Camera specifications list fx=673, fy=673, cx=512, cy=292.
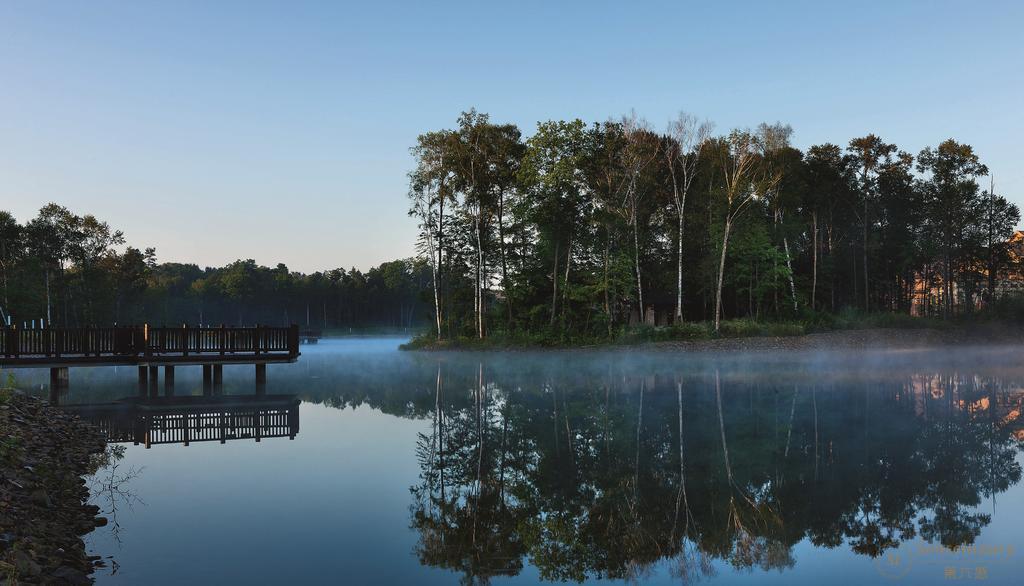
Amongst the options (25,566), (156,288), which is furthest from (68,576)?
(156,288)

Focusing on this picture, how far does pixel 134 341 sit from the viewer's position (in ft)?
87.8

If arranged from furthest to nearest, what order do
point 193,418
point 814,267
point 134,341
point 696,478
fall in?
point 814,267 → point 134,341 → point 193,418 → point 696,478

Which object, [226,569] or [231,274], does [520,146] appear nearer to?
[226,569]

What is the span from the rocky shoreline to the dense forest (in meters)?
36.0

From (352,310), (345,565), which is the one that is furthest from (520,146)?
(352,310)

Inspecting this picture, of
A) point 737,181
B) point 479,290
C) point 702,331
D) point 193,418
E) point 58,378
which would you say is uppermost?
point 737,181

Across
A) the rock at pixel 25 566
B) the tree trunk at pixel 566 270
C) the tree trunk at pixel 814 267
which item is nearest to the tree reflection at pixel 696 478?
the rock at pixel 25 566

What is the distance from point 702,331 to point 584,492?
123 ft

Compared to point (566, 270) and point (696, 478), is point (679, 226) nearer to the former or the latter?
point (566, 270)

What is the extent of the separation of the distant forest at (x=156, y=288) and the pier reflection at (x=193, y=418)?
33432mm

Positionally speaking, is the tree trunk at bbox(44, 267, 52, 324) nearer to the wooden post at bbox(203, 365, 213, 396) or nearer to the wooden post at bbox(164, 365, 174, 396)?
the wooden post at bbox(203, 365, 213, 396)

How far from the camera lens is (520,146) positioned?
2060 inches

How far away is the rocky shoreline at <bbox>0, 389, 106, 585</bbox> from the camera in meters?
6.97

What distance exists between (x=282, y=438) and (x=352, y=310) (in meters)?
133
